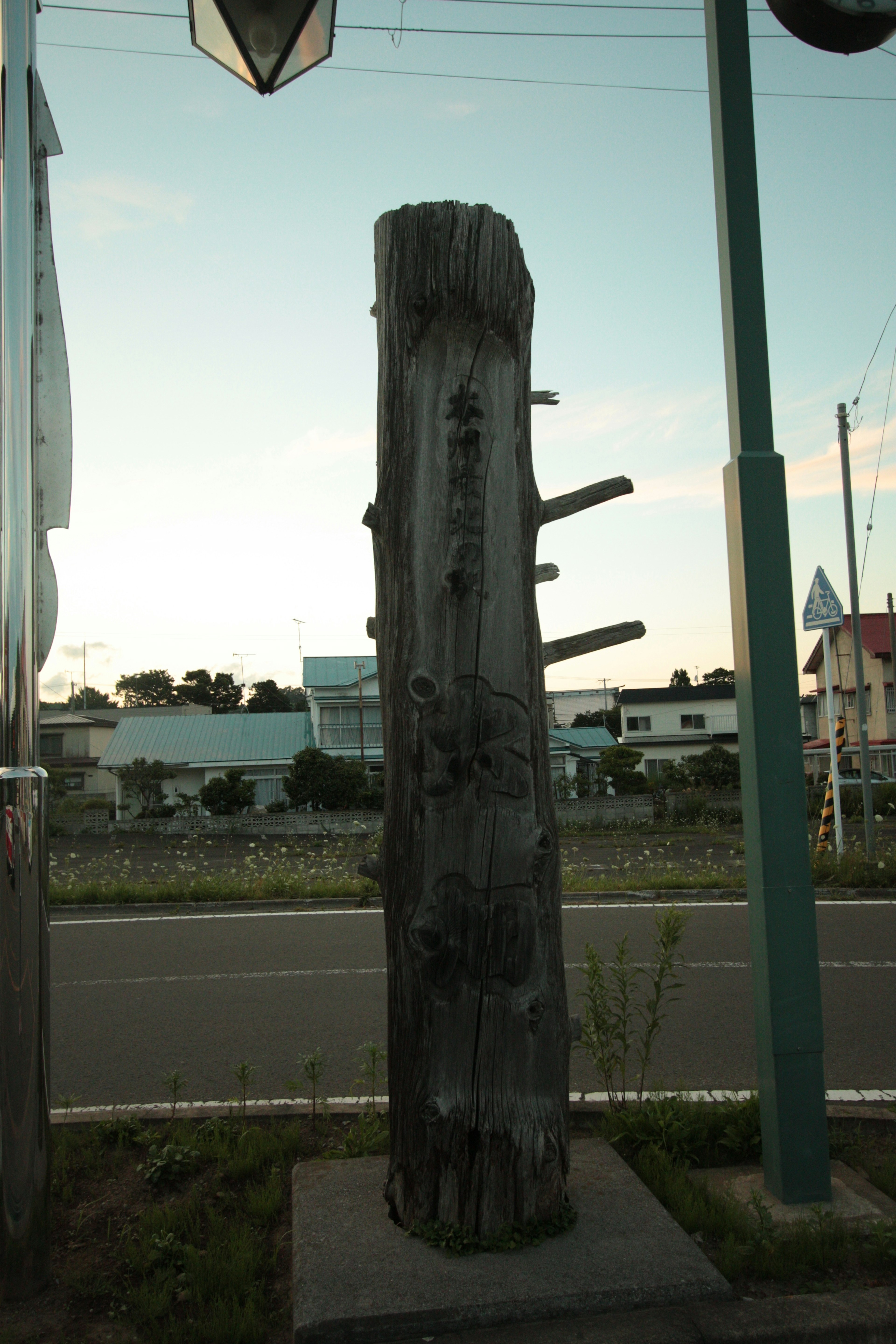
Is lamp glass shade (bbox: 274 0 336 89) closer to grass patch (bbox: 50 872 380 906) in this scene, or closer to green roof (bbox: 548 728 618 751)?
grass patch (bbox: 50 872 380 906)

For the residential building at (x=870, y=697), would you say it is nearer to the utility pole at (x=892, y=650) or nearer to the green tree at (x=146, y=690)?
the utility pole at (x=892, y=650)

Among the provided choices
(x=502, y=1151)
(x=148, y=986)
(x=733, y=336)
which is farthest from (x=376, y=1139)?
(x=148, y=986)

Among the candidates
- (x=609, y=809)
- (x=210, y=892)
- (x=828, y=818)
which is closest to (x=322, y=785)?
(x=609, y=809)

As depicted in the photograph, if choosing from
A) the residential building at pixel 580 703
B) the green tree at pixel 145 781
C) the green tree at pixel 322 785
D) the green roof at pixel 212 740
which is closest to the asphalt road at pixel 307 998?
the green tree at pixel 322 785

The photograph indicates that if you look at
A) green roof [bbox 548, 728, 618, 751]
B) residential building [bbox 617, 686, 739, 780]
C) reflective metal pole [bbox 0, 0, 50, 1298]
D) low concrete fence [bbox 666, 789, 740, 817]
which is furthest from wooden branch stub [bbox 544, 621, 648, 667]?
residential building [bbox 617, 686, 739, 780]

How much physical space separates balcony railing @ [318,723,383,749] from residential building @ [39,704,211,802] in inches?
382

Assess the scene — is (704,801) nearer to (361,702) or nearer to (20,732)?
(361,702)

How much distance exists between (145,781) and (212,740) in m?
6.99

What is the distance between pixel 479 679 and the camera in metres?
2.76

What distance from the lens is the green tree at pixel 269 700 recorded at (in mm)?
78750

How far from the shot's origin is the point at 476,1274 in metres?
2.44

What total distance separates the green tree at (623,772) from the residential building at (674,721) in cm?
1965

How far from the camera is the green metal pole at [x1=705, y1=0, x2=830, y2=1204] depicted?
298cm

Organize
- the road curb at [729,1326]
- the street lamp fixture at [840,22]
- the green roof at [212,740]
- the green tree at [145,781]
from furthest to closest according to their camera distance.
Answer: the green roof at [212,740] < the green tree at [145,781] < the street lamp fixture at [840,22] < the road curb at [729,1326]
